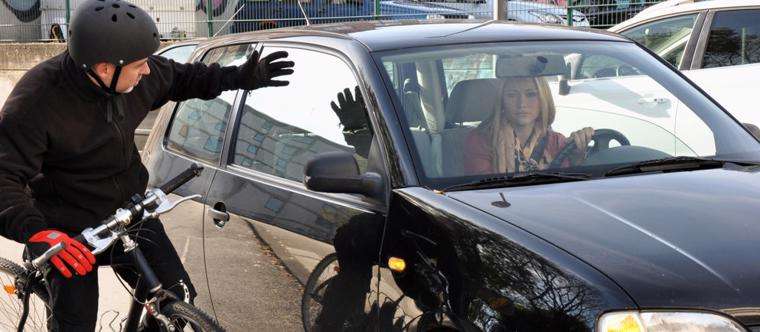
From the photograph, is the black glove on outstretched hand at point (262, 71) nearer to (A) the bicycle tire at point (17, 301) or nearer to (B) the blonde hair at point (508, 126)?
(B) the blonde hair at point (508, 126)

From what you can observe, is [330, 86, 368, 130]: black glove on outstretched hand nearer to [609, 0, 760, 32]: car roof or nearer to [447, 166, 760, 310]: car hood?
[447, 166, 760, 310]: car hood

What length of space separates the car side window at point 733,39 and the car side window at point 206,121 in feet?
15.4

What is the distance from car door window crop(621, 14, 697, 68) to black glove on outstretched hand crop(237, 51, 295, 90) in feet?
16.6

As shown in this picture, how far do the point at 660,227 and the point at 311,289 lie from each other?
1263 millimetres

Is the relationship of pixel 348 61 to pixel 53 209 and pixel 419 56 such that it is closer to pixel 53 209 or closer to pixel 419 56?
pixel 419 56

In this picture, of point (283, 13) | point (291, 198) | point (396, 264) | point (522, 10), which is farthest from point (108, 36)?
point (283, 13)

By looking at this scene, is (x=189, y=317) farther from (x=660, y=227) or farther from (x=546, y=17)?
(x=546, y=17)

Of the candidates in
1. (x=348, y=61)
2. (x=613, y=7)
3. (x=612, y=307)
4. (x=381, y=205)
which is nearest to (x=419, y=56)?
(x=348, y=61)

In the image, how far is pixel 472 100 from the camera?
13.3ft

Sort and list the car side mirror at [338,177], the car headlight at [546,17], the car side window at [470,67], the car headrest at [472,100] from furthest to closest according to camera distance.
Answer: the car headlight at [546,17]
the car side window at [470,67]
the car headrest at [472,100]
the car side mirror at [338,177]

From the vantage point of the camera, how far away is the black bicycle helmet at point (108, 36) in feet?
12.0

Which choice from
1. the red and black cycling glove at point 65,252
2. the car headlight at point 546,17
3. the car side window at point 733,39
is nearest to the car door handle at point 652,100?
the red and black cycling glove at point 65,252

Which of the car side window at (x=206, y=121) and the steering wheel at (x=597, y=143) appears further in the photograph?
the car side window at (x=206, y=121)

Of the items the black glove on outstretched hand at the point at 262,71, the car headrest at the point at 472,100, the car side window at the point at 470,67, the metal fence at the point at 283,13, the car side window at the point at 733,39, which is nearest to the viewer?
the car headrest at the point at 472,100
